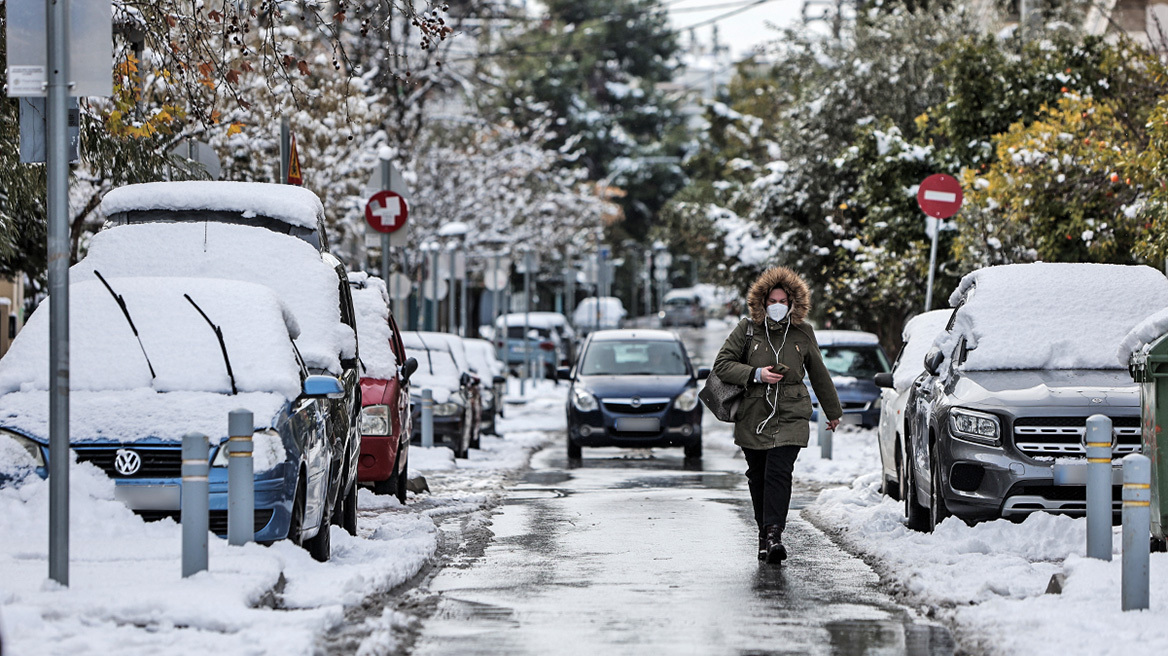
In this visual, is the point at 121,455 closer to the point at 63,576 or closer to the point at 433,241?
the point at 63,576

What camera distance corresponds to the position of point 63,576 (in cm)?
777

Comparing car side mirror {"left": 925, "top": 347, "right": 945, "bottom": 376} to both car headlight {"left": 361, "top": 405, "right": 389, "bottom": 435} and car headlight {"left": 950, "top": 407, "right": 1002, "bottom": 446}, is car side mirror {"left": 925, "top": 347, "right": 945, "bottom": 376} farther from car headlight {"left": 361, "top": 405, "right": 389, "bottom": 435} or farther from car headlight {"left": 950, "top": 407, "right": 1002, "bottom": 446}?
car headlight {"left": 361, "top": 405, "right": 389, "bottom": 435}

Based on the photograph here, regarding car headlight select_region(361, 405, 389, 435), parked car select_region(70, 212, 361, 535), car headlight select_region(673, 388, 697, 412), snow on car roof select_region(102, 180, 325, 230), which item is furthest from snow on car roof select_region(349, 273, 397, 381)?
car headlight select_region(673, 388, 697, 412)

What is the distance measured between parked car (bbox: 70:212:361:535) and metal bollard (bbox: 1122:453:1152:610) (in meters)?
5.15

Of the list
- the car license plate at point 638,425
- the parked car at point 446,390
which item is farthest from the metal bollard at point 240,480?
the car license plate at point 638,425

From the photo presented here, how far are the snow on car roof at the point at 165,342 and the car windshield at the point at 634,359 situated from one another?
40.2 feet

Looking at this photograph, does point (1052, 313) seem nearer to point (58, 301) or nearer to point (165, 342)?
point (165, 342)

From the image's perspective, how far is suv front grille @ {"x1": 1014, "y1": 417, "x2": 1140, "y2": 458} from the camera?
446 inches

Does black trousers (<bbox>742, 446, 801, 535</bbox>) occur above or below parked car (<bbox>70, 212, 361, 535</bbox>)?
below

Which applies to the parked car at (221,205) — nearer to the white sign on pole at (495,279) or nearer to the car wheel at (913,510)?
the car wheel at (913,510)

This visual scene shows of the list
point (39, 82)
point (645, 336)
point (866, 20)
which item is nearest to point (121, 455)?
point (39, 82)

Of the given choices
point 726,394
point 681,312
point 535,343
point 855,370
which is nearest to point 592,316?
point 681,312

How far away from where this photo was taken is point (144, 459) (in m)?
9.09

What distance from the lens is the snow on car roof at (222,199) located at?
14.0 meters
